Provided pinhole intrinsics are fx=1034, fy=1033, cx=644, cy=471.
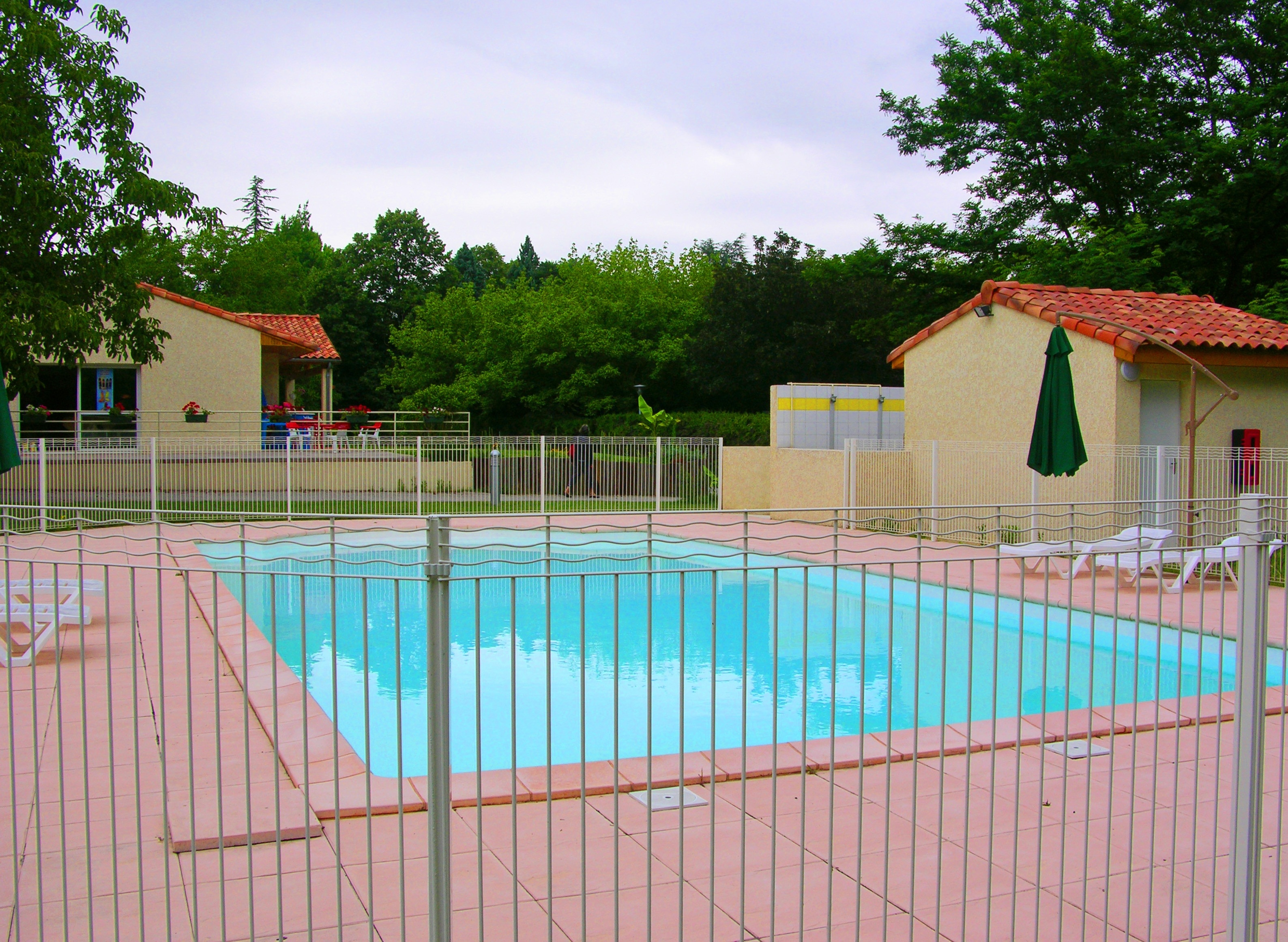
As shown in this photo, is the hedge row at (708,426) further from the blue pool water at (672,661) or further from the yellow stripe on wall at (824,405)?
the blue pool water at (672,661)

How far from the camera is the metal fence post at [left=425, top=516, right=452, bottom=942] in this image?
2.80 m

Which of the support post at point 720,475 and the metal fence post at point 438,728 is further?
the support post at point 720,475

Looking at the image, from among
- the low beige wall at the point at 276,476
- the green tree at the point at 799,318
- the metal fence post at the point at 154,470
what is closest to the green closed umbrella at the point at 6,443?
the metal fence post at the point at 154,470

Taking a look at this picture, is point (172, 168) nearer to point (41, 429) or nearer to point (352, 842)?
point (41, 429)

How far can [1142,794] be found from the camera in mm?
5250

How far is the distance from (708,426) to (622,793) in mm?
23753

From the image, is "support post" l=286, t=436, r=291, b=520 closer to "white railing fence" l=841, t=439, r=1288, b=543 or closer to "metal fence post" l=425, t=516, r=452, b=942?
"white railing fence" l=841, t=439, r=1288, b=543

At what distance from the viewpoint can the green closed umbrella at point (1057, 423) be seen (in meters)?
12.5

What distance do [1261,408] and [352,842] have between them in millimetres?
16448

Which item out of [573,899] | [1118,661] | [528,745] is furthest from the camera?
[1118,661]

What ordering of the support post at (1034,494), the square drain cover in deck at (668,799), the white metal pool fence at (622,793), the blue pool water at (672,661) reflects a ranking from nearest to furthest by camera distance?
the white metal pool fence at (622,793) < the square drain cover in deck at (668,799) < the blue pool water at (672,661) < the support post at (1034,494)

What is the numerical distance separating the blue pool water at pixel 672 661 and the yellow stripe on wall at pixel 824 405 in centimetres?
676

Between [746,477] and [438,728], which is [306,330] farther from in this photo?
[438,728]

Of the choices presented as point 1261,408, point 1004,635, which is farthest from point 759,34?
point 1261,408
